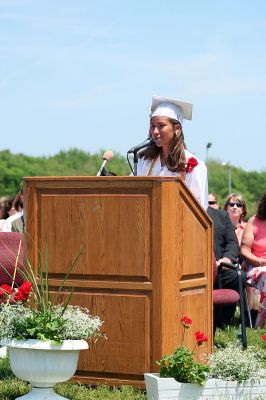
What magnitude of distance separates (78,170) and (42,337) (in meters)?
78.5

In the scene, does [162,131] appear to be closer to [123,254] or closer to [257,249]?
[123,254]

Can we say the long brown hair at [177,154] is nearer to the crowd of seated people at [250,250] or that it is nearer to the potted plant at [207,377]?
the potted plant at [207,377]

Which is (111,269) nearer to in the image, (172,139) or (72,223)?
(72,223)

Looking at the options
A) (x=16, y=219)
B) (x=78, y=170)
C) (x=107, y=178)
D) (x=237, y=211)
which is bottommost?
(x=107, y=178)

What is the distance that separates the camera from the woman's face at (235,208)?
14.3 m

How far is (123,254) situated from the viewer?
Answer: 6984 mm

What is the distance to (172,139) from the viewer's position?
7906mm

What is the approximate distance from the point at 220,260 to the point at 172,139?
4.00m

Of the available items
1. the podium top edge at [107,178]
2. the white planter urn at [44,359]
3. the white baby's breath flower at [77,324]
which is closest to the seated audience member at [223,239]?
→ the podium top edge at [107,178]

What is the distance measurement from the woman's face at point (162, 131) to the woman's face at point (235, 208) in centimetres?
651

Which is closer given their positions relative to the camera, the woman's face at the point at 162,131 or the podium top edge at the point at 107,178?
the podium top edge at the point at 107,178

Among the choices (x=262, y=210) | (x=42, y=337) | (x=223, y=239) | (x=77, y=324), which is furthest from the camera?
(x=262, y=210)

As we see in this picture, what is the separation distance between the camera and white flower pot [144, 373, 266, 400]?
6500 mm

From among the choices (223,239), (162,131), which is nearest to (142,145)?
(162,131)
